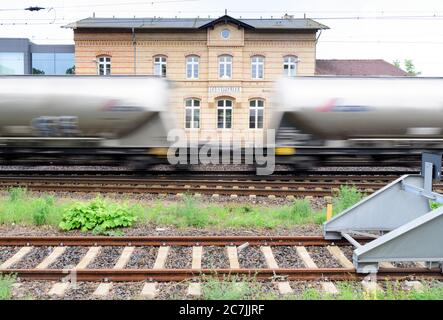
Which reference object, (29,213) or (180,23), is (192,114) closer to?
(180,23)

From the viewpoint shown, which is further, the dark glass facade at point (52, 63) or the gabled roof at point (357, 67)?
the dark glass facade at point (52, 63)

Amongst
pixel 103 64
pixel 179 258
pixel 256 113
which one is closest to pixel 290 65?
pixel 256 113

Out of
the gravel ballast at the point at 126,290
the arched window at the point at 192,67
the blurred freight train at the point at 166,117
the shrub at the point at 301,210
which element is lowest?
the gravel ballast at the point at 126,290

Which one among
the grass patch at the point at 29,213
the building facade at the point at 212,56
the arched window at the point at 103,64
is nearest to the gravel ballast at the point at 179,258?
the grass patch at the point at 29,213

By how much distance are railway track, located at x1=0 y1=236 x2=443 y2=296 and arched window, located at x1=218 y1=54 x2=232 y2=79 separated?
22.6 metres

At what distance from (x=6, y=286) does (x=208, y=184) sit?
680 cm

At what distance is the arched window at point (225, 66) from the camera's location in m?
27.5

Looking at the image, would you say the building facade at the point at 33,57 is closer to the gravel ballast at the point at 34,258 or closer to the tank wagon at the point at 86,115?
the tank wagon at the point at 86,115

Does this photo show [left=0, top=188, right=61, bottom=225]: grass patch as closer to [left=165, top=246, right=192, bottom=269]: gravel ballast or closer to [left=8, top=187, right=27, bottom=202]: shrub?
[left=8, top=187, right=27, bottom=202]: shrub

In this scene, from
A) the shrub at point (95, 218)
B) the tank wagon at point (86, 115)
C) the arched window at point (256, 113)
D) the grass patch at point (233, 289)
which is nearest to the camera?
the grass patch at point (233, 289)

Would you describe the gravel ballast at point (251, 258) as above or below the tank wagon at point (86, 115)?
below

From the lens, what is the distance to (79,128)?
38.8 ft

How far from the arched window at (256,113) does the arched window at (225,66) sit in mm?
2344

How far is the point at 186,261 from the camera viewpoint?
17.5ft
